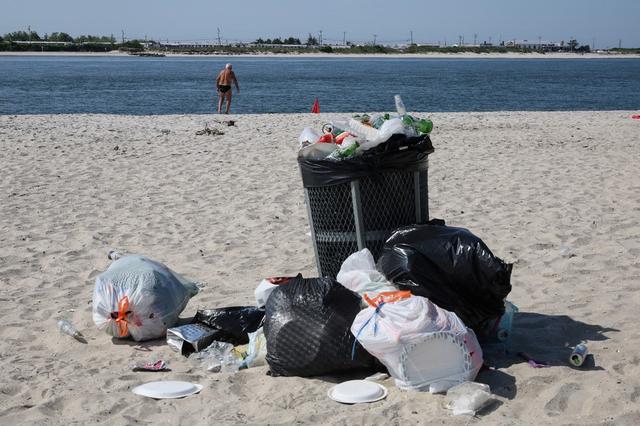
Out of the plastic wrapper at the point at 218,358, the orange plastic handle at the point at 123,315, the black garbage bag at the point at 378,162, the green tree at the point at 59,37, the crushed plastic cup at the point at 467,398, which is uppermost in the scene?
the green tree at the point at 59,37

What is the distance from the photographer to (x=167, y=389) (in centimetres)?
389

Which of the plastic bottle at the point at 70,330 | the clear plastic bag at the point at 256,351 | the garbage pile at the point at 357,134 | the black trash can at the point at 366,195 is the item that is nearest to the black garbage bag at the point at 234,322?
the clear plastic bag at the point at 256,351

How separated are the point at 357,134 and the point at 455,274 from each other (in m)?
1.26

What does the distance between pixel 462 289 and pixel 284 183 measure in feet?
18.6

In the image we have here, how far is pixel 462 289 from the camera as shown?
4246mm

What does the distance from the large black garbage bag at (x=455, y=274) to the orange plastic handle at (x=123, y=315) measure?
4.99 feet

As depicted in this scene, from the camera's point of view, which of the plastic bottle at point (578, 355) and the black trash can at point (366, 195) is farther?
the black trash can at point (366, 195)

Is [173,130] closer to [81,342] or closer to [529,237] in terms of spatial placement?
[529,237]

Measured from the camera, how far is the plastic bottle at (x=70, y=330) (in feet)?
15.5

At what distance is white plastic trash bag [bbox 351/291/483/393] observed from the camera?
12.3 ft

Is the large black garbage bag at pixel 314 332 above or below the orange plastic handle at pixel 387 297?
below

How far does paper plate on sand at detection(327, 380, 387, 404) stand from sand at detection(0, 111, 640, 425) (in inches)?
1.8

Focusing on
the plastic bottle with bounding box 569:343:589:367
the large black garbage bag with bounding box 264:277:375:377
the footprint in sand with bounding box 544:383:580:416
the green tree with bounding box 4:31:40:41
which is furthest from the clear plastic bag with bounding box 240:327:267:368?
the green tree with bounding box 4:31:40:41

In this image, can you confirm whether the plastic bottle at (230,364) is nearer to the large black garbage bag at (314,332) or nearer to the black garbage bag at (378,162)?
the large black garbage bag at (314,332)
